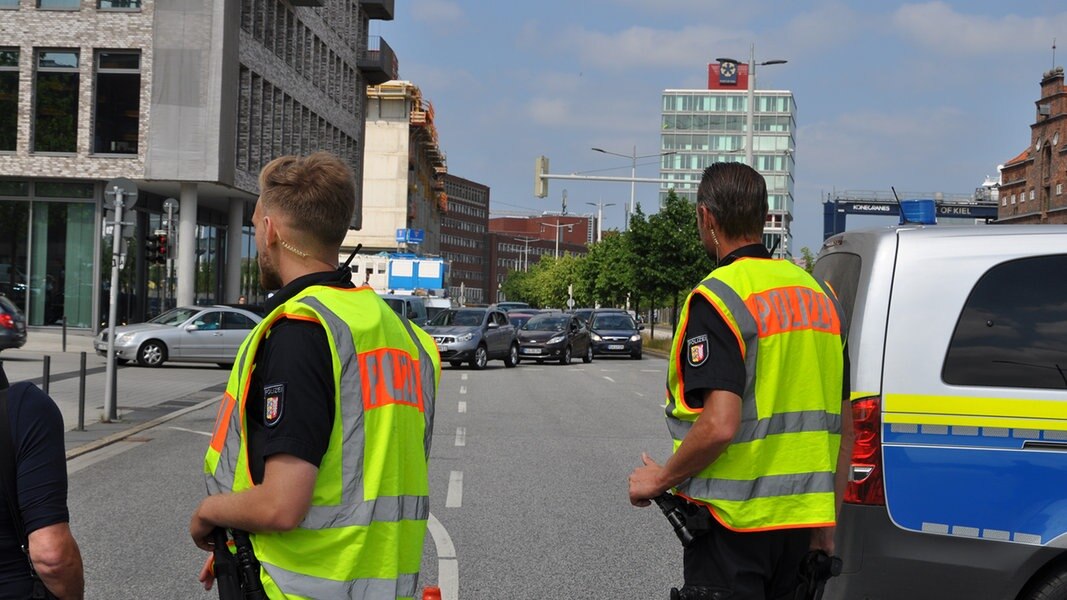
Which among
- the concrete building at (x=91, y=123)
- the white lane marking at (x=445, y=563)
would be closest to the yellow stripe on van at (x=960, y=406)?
the white lane marking at (x=445, y=563)

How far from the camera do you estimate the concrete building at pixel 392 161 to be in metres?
90.6

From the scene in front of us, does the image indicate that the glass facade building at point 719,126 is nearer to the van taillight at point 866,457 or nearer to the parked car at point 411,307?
the parked car at point 411,307

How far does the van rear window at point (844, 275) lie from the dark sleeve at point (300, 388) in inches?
96.2

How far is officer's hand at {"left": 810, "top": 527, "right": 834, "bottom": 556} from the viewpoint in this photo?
3.76 metres

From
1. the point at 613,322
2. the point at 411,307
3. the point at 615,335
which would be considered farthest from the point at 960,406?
the point at 613,322

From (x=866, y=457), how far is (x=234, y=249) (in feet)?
142

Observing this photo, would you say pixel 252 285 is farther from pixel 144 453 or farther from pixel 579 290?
pixel 579 290

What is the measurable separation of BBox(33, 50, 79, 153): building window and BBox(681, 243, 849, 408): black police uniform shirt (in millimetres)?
38231

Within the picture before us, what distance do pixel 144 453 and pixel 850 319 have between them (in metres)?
10.6

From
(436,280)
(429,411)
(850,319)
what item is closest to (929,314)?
(850,319)

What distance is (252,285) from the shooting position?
2064 inches

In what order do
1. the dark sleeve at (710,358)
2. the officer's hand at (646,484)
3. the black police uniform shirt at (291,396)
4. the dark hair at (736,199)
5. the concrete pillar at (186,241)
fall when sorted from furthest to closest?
1. the concrete pillar at (186,241)
2. the dark hair at (736,199)
3. the officer's hand at (646,484)
4. the dark sleeve at (710,358)
5. the black police uniform shirt at (291,396)

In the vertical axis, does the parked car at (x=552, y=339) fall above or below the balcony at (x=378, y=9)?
below

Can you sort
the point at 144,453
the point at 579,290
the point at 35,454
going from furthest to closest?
the point at 579,290 < the point at 144,453 < the point at 35,454
